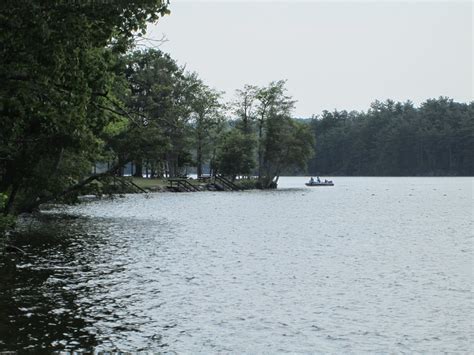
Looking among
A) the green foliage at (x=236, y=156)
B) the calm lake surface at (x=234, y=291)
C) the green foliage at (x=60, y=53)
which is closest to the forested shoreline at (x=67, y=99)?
the green foliage at (x=60, y=53)

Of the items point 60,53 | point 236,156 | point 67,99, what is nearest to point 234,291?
point 67,99

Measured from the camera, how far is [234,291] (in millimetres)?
20203

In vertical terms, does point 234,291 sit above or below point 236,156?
below

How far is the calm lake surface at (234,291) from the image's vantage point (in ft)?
47.0

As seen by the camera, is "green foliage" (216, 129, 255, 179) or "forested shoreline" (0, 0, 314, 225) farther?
"green foliage" (216, 129, 255, 179)

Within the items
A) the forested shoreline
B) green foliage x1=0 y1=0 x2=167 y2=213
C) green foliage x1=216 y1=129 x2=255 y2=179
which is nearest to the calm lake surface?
the forested shoreline

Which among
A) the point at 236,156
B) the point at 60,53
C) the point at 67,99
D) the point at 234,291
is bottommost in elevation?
the point at 234,291

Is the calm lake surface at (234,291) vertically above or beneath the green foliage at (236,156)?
beneath

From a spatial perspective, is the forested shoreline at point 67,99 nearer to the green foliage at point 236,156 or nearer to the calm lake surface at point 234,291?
the calm lake surface at point 234,291

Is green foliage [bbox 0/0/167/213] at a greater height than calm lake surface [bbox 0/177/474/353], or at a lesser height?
greater

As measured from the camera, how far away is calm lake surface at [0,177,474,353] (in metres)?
14.3

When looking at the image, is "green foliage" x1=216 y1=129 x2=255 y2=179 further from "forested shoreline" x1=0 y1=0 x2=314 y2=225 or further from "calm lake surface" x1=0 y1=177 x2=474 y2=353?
"calm lake surface" x1=0 y1=177 x2=474 y2=353

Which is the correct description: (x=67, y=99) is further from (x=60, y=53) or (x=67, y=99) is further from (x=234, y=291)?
(x=234, y=291)

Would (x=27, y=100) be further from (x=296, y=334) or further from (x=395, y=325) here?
(x=395, y=325)
